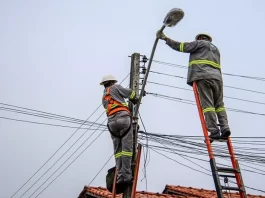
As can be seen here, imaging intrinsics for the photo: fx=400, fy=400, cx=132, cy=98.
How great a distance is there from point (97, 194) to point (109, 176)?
13.6ft

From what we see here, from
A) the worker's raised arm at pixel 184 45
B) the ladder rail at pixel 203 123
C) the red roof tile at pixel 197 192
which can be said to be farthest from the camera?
the red roof tile at pixel 197 192

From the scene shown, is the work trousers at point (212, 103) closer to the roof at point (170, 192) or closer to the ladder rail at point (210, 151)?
the ladder rail at point (210, 151)

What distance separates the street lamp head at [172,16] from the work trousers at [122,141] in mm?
1727

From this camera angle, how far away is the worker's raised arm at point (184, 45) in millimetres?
6676

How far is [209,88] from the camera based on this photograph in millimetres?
6488

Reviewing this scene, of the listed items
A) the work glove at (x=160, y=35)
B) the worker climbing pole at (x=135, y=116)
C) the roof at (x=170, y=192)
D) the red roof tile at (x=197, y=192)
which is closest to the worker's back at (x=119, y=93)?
the worker climbing pole at (x=135, y=116)

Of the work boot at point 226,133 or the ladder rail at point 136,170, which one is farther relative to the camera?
the ladder rail at point 136,170

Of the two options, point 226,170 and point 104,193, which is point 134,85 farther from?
point 104,193

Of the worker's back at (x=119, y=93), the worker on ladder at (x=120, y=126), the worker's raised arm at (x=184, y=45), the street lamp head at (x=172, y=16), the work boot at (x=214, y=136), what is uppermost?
the street lamp head at (x=172, y=16)

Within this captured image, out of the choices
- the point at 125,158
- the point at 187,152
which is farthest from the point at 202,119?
the point at 187,152

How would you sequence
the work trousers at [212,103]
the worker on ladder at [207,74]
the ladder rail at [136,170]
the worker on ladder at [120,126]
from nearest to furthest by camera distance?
the work trousers at [212,103], the worker on ladder at [207,74], the ladder rail at [136,170], the worker on ladder at [120,126]

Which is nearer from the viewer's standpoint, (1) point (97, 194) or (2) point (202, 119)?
(2) point (202, 119)

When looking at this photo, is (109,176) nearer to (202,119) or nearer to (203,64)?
(202,119)

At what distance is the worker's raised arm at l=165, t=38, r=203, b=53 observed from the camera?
6.68 meters
